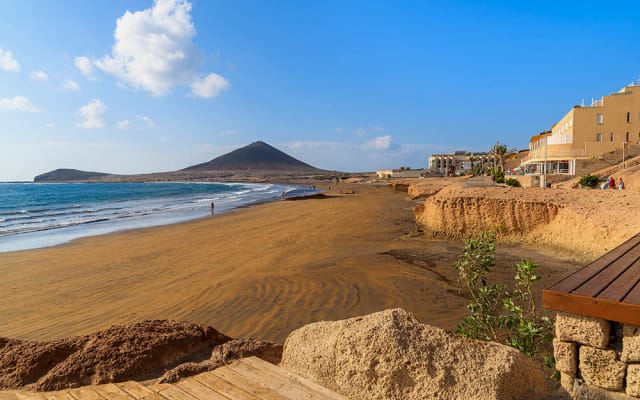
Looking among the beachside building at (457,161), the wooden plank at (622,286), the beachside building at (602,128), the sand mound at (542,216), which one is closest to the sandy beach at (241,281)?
the sand mound at (542,216)

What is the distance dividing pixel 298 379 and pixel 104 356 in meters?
2.05

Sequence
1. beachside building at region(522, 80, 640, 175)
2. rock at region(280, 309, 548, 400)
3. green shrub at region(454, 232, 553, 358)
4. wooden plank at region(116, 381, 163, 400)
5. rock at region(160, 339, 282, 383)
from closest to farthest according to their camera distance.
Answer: rock at region(280, 309, 548, 400) < wooden plank at region(116, 381, 163, 400) < rock at region(160, 339, 282, 383) < green shrub at region(454, 232, 553, 358) < beachside building at region(522, 80, 640, 175)

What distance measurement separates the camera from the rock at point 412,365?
247 centimetres

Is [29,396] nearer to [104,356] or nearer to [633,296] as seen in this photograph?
[104,356]

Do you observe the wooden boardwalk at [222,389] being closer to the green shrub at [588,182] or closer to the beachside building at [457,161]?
the green shrub at [588,182]

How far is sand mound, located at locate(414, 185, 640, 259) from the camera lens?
1004 centimetres

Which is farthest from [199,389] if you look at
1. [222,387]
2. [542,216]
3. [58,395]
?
[542,216]

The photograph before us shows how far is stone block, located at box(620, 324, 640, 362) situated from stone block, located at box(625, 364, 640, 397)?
0.06 meters

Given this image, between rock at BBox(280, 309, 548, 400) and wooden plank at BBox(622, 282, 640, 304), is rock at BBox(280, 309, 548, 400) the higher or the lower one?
the lower one

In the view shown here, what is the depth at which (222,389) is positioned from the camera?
288 cm

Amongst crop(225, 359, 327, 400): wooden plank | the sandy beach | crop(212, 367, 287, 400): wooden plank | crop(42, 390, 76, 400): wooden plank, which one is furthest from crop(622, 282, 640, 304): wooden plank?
crop(42, 390, 76, 400): wooden plank

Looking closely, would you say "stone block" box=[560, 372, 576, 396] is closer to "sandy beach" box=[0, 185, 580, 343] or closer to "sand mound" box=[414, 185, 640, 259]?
"sandy beach" box=[0, 185, 580, 343]

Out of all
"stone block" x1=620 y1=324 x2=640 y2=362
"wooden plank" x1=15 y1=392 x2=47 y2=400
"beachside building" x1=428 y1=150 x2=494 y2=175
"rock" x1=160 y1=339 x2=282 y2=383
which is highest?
"beachside building" x1=428 y1=150 x2=494 y2=175

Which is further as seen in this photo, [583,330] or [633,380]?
[583,330]
